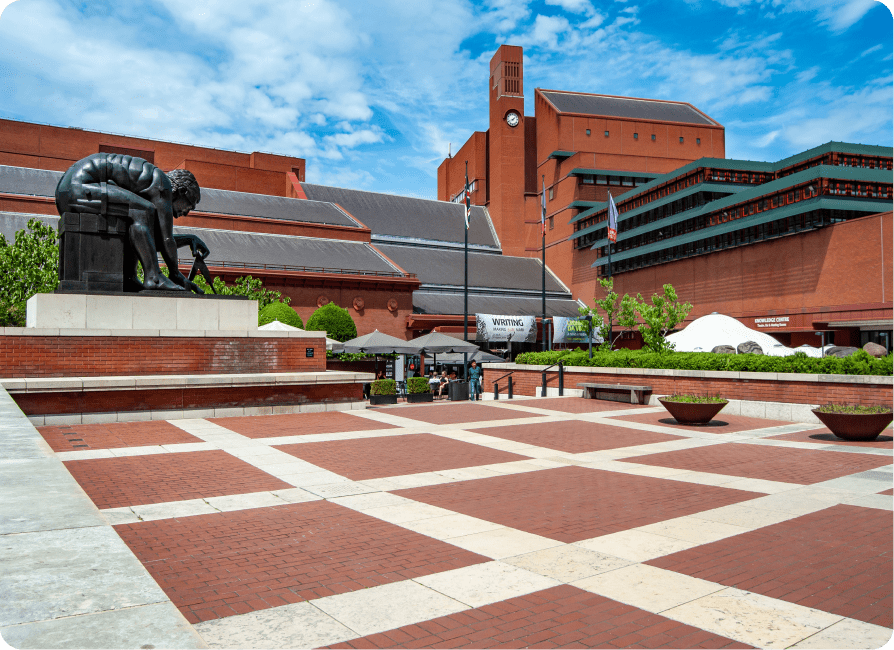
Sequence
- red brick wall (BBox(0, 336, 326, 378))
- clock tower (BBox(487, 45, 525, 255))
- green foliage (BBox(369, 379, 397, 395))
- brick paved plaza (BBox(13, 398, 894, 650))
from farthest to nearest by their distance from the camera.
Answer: clock tower (BBox(487, 45, 525, 255)) → green foliage (BBox(369, 379, 397, 395)) → red brick wall (BBox(0, 336, 326, 378)) → brick paved plaza (BBox(13, 398, 894, 650))

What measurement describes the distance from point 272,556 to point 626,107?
75.8 metres

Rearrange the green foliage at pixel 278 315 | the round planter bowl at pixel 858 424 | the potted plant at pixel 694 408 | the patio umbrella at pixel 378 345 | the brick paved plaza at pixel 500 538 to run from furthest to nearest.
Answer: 1. the green foliage at pixel 278 315
2. the patio umbrella at pixel 378 345
3. the potted plant at pixel 694 408
4. the round planter bowl at pixel 858 424
5. the brick paved plaza at pixel 500 538

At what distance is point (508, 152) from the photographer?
67250 millimetres

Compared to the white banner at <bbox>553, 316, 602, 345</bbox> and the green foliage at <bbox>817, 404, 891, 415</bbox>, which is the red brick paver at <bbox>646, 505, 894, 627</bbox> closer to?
the green foliage at <bbox>817, 404, 891, 415</bbox>

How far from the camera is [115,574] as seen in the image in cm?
273

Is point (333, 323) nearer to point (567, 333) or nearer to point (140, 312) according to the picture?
point (140, 312)

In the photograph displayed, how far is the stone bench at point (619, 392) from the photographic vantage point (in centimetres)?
1989

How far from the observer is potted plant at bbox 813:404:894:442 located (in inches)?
476

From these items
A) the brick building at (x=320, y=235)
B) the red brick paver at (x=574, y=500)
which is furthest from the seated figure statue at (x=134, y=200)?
the brick building at (x=320, y=235)

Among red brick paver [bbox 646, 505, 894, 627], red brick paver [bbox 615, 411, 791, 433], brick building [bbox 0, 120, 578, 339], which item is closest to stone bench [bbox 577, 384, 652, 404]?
red brick paver [bbox 615, 411, 791, 433]

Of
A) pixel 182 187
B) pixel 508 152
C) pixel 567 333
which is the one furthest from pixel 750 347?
pixel 508 152

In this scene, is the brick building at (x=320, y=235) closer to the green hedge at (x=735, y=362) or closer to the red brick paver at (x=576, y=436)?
the green hedge at (x=735, y=362)

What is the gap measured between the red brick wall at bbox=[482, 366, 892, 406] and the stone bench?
0.56m

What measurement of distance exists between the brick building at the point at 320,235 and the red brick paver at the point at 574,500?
35.1 m
